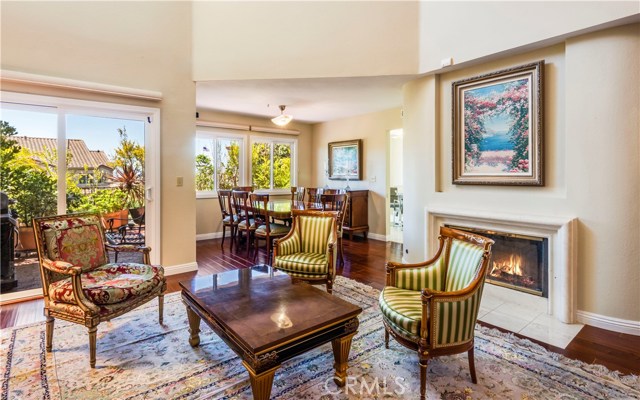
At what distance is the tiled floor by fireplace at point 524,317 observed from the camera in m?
2.48

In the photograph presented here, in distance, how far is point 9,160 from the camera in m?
3.07

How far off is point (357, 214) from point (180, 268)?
3.27m

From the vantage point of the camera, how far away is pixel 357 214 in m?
6.05

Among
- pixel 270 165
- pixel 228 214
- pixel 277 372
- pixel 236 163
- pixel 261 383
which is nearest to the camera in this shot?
pixel 261 383

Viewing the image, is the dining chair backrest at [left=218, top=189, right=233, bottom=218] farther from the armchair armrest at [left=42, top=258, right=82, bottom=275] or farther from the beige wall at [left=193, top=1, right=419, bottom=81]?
the armchair armrest at [left=42, top=258, right=82, bottom=275]

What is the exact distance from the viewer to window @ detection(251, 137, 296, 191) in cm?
675

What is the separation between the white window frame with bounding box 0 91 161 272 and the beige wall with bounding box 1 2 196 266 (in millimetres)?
83

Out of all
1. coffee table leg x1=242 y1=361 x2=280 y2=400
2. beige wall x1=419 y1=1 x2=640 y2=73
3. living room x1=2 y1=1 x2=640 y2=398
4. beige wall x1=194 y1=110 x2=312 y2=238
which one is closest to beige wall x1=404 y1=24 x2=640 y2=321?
living room x1=2 y1=1 x2=640 y2=398

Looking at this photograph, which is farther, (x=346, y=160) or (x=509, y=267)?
(x=346, y=160)

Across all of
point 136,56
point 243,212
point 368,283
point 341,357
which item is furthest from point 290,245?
point 136,56

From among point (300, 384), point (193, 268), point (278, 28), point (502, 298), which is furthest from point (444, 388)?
point (278, 28)

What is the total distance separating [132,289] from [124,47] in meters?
2.77

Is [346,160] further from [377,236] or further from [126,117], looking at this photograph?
[126,117]

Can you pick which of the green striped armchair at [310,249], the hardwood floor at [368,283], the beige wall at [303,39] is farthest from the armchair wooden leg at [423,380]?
the beige wall at [303,39]
